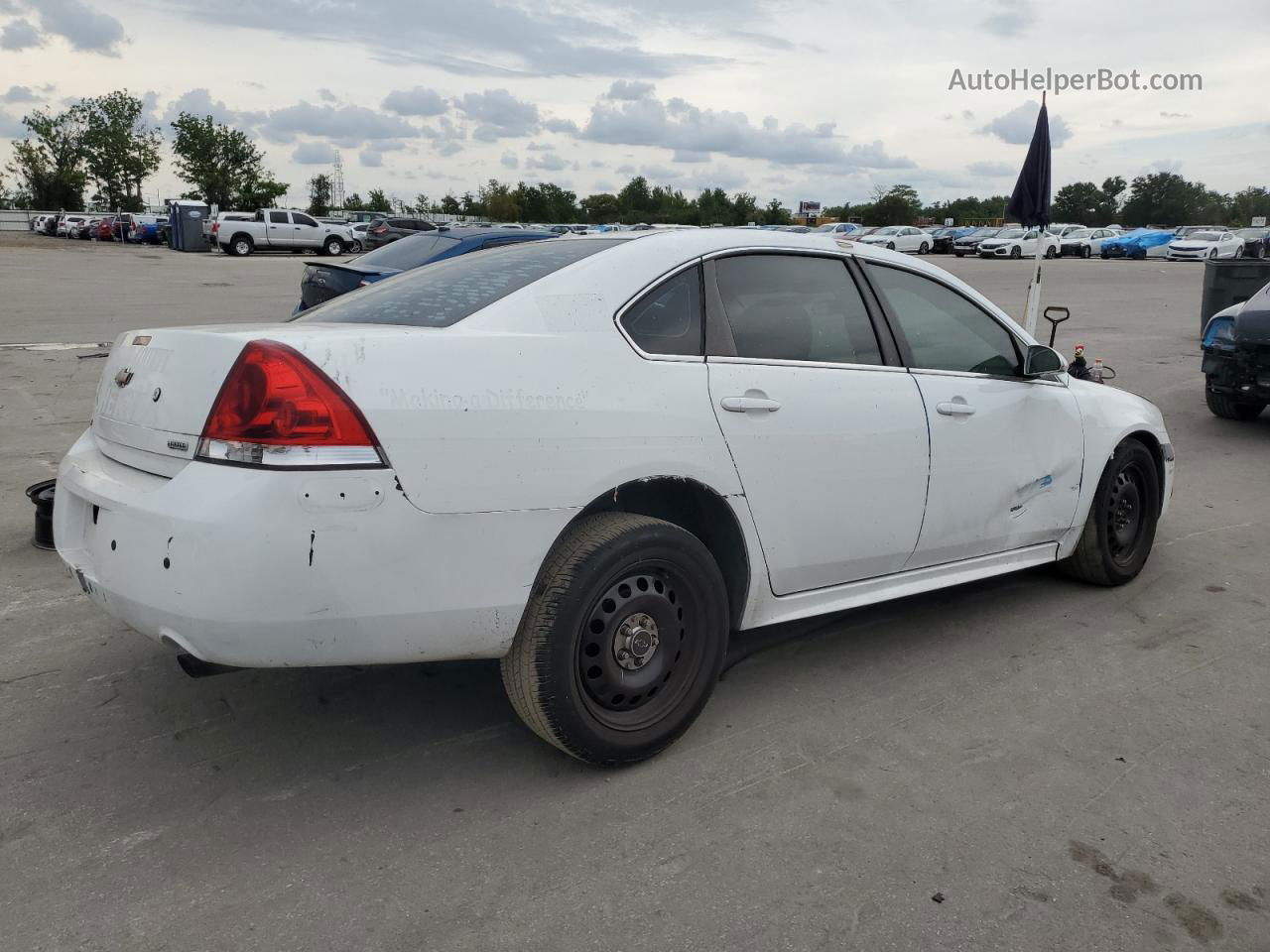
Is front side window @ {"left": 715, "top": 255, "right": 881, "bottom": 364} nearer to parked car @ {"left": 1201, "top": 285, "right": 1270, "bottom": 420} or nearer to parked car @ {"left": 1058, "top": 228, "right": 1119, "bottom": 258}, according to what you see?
parked car @ {"left": 1201, "top": 285, "right": 1270, "bottom": 420}

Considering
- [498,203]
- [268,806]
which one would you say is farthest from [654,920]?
[498,203]

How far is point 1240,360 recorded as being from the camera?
8805 mm

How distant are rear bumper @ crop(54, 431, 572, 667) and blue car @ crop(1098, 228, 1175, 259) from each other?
171 feet

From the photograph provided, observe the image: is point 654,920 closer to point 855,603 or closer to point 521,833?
point 521,833

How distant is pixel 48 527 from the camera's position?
502 cm

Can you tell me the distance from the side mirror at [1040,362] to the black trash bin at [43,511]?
4.29 metres

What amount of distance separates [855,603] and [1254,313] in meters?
6.72

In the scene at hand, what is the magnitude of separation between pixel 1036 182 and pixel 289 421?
9.82 meters

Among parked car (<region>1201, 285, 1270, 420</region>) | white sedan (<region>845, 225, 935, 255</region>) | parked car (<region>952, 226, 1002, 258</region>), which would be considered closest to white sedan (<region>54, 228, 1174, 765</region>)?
parked car (<region>1201, 285, 1270, 420</region>)

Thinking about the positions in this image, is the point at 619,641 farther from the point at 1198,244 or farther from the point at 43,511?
the point at 1198,244

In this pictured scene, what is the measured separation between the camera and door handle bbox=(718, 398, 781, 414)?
10.8 feet

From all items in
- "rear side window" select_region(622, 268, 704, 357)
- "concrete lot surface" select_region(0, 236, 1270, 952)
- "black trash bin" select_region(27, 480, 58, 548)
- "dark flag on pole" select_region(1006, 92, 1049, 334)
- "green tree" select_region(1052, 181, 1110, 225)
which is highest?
"green tree" select_region(1052, 181, 1110, 225)

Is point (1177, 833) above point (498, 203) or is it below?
below

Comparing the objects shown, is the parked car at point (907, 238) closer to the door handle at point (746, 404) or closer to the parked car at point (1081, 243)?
the parked car at point (1081, 243)
